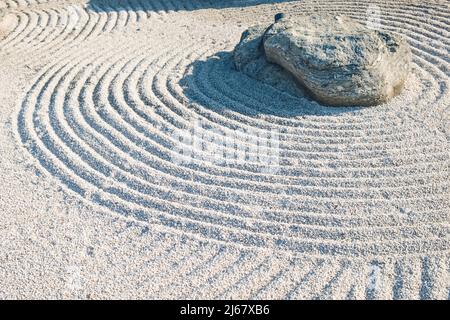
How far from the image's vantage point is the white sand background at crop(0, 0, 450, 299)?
444 cm

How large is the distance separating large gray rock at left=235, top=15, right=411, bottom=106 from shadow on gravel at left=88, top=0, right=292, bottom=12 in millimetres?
3798

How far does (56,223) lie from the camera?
5.04 metres

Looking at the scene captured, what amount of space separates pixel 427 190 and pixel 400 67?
237 cm

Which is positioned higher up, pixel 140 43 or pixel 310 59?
pixel 140 43

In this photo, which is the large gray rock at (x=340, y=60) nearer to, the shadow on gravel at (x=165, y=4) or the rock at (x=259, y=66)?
the rock at (x=259, y=66)

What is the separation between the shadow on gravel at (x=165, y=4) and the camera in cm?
1072

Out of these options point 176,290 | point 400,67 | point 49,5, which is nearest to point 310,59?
point 400,67

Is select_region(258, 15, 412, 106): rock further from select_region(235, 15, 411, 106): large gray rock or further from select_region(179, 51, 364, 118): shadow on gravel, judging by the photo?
select_region(179, 51, 364, 118): shadow on gravel

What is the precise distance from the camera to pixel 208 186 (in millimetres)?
5457

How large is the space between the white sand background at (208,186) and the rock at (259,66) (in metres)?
0.17

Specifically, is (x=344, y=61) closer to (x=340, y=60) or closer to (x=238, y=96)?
(x=340, y=60)

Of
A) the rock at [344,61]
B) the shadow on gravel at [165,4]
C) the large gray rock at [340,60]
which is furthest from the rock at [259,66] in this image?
the shadow on gravel at [165,4]
